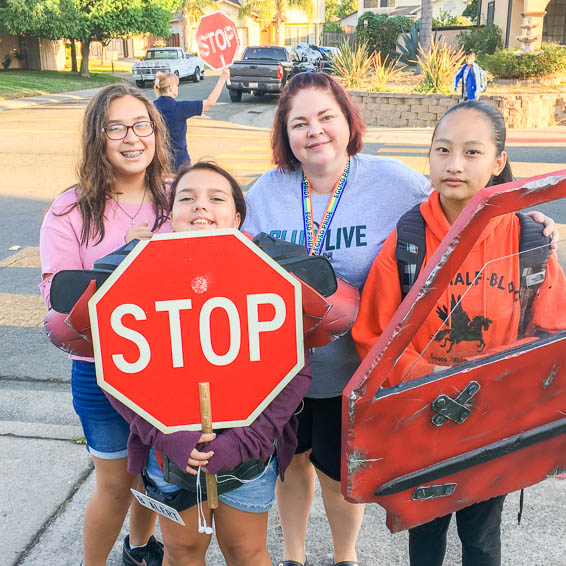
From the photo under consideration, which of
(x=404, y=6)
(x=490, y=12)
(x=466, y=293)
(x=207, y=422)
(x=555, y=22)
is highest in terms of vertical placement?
(x=404, y=6)

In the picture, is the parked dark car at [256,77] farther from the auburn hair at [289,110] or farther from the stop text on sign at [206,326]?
the stop text on sign at [206,326]

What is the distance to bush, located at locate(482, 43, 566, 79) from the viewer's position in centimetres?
1717

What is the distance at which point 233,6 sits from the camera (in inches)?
2046

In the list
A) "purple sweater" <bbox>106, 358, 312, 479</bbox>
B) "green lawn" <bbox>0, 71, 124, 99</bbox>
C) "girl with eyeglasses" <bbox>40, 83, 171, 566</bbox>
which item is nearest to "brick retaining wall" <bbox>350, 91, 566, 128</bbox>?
"girl with eyeglasses" <bbox>40, 83, 171, 566</bbox>

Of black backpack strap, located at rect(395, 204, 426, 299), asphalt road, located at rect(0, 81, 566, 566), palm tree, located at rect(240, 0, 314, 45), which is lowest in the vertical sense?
asphalt road, located at rect(0, 81, 566, 566)

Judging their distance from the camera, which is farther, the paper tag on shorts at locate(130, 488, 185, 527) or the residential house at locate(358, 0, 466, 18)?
the residential house at locate(358, 0, 466, 18)

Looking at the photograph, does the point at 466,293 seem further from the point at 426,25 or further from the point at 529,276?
the point at 426,25

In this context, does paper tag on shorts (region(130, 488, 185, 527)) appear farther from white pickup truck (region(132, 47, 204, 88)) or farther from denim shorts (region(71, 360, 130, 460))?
white pickup truck (region(132, 47, 204, 88))

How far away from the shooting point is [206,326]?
5.03 ft

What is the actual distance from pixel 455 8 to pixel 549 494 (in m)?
49.4

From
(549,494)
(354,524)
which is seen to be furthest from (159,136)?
(549,494)

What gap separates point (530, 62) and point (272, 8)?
1343 inches

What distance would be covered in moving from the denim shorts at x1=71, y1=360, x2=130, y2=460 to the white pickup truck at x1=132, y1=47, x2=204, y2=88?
2598 centimetres

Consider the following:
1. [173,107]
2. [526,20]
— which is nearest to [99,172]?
[173,107]
